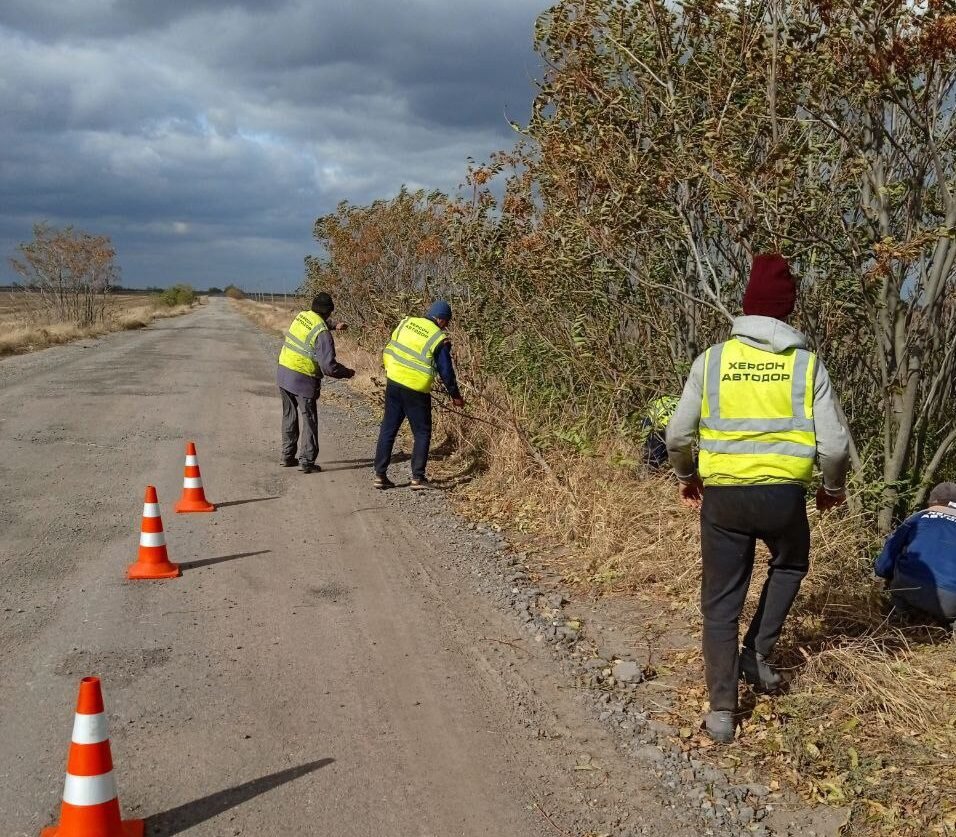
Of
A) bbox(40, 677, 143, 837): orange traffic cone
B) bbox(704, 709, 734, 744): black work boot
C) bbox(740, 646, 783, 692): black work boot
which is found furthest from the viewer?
bbox(740, 646, 783, 692): black work boot

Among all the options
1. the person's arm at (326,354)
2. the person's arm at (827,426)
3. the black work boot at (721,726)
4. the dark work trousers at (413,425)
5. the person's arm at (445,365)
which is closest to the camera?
the person's arm at (827,426)

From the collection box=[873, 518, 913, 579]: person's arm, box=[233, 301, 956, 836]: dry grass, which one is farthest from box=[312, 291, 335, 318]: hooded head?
box=[873, 518, 913, 579]: person's arm

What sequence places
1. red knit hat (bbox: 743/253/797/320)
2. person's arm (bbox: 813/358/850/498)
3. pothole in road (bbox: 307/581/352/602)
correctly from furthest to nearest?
pothole in road (bbox: 307/581/352/602) < red knit hat (bbox: 743/253/797/320) < person's arm (bbox: 813/358/850/498)

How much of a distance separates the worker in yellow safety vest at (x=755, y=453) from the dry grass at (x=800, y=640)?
14.7 inches

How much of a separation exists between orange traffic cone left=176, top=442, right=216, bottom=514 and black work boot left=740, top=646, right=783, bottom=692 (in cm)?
515

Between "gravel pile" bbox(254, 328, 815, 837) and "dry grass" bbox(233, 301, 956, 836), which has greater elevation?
"dry grass" bbox(233, 301, 956, 836)

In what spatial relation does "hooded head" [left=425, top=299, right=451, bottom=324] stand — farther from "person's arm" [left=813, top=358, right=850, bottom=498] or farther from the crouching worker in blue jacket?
"person's arm" [left=813, top=358, right=850, bottom=498]

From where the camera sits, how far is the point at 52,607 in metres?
5.36

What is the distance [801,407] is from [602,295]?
447cm

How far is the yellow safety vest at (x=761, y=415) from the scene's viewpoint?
3.63 m

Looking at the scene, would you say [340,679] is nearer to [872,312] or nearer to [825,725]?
[825,725]

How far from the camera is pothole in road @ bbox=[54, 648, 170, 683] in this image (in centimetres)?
444

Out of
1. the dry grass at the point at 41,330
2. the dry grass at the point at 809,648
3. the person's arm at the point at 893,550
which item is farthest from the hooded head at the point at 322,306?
the dry grass at the point at 41,330

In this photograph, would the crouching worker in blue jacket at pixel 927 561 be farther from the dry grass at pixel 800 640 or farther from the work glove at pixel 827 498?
the work glove at pixel 827 498
